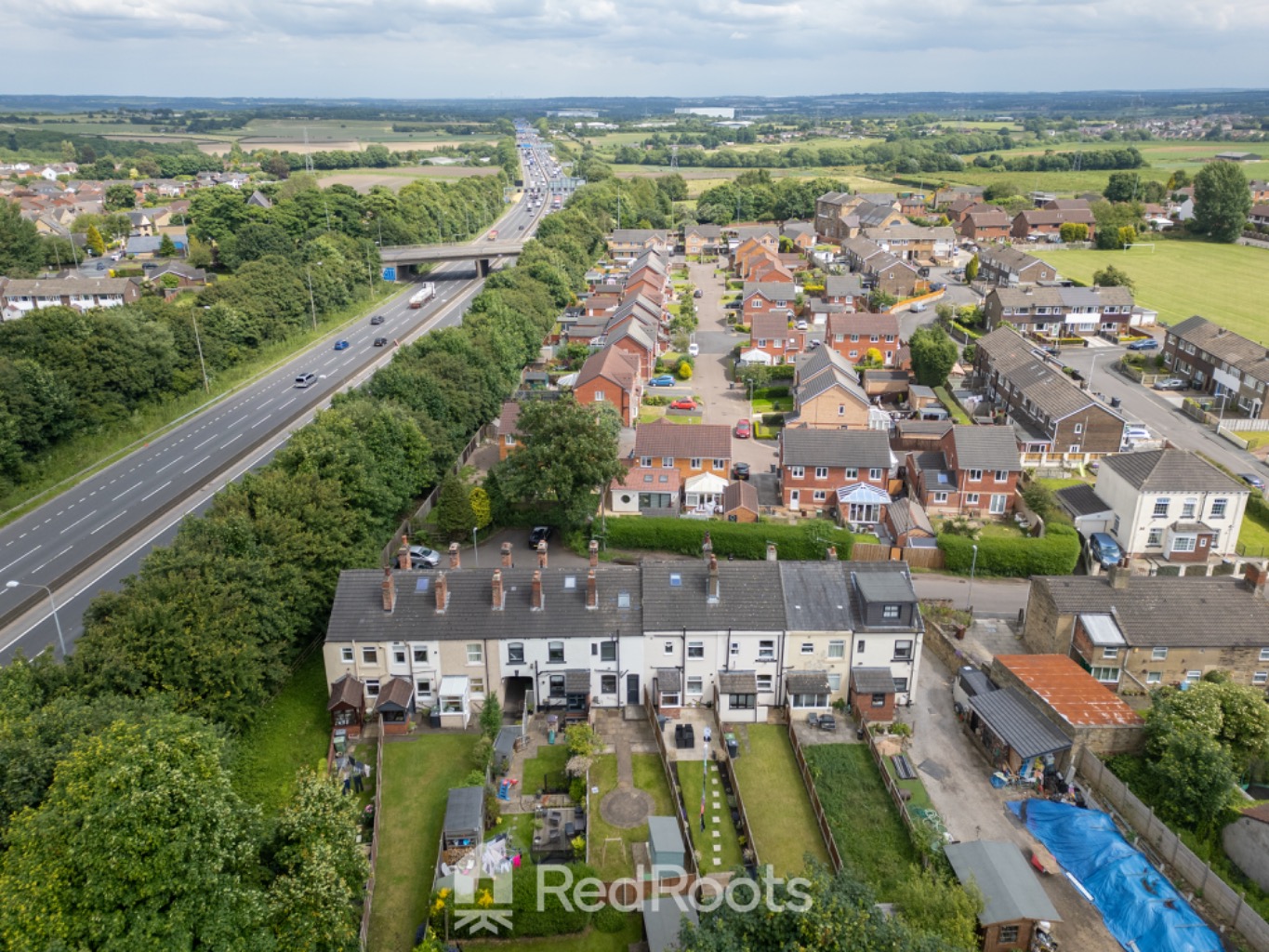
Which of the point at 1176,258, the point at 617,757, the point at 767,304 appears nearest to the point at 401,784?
the point at 617,757

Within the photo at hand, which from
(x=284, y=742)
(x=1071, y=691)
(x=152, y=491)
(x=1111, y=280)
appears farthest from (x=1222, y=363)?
(x=152, y=491)

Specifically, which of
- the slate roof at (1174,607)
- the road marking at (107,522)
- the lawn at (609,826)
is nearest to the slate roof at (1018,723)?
the slate roof at (1174,607)

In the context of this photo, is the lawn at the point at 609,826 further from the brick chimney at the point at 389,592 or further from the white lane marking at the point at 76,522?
the white lane marking at the point at 76,522

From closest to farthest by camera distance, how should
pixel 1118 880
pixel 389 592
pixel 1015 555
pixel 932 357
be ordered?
pixel 1118 880 → pixel 389 592 → pixel 1015 555 → pixel 932 357

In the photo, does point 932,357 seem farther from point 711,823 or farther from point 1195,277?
point 1195,277

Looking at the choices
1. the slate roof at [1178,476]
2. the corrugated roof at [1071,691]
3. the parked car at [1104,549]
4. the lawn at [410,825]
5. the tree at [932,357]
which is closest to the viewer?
the lawn at [410,825]

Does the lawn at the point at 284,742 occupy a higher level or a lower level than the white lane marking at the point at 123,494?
lower
